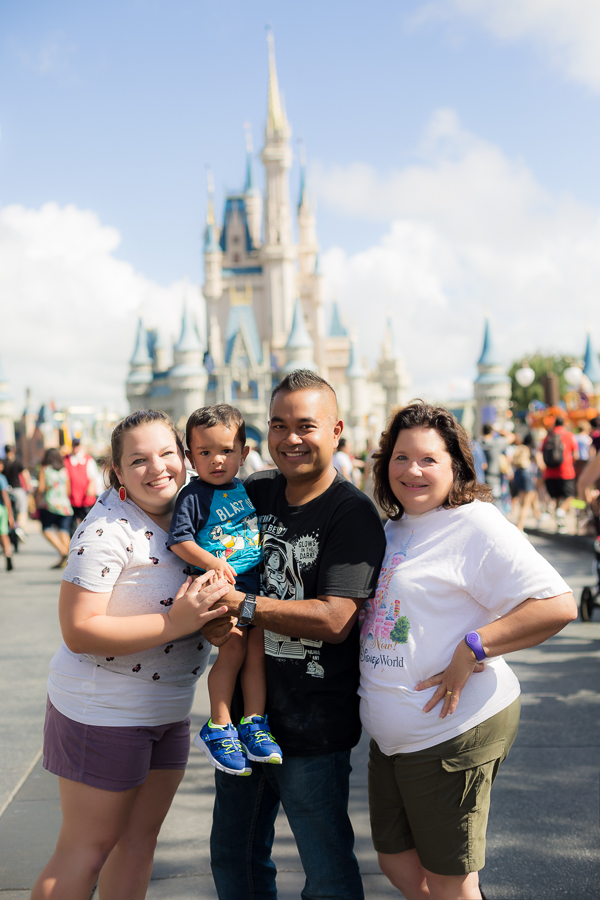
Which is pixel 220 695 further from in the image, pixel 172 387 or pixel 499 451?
pixel 172 387

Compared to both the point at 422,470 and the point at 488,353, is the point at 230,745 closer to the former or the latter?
the point at 422,470

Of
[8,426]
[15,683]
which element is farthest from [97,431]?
[15,683]

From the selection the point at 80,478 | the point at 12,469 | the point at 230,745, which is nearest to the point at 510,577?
the point at 230,745

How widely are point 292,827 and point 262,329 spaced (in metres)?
83.0

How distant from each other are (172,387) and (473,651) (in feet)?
253

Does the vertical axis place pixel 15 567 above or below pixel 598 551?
below

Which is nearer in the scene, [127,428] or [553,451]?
[127,428]

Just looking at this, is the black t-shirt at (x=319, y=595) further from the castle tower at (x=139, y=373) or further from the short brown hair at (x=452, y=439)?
the castle tower at (x=139, y=373)

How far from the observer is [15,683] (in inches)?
213

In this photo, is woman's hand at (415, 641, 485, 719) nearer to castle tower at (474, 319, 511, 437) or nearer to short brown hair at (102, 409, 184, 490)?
short brown hair at (102, 409, 184, 490)

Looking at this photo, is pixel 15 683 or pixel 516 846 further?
pixel 15 683

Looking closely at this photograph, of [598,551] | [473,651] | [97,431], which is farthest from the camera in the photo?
[97,431]

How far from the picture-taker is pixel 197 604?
86.3 inches

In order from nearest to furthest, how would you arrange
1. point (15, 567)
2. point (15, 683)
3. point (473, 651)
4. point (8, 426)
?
point (473, 651), point (15, 683), point (15, 567), point (8, 426)
